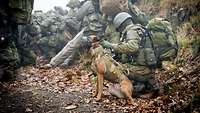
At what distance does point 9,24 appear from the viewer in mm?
10195

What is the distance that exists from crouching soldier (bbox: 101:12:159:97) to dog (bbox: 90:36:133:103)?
0.22 m

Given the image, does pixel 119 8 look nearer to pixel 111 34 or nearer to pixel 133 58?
pixel 111 34

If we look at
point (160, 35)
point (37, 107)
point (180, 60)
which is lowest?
point (37, 107)

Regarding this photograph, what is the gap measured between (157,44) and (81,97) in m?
2.34

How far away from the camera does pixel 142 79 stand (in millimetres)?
8258

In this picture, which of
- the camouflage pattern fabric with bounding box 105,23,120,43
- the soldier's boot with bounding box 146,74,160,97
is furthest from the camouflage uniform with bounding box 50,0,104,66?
the soldier's boot with bounding box 146,74,160,97

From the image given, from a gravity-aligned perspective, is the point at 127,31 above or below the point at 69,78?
above

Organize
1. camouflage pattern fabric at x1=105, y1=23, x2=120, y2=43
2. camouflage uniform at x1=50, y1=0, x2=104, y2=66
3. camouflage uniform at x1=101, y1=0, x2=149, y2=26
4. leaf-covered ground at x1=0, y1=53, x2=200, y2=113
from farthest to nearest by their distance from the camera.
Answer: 1. camouflage pattern fabric at x1=105, y1=23, x2=120, y2=43
2. camouflage uniform at x1=50, y1=0, x2=104, y2=66
3. camouflage uniform at x1=101, y1=0, x2=149, y2=26
4. leaf-covered ground at x1=0, y1=53, x2=200, y2=113

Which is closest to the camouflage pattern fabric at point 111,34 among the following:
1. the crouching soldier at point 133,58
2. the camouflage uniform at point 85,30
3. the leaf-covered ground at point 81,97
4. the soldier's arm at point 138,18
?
the camouflage uniform at point 85,30

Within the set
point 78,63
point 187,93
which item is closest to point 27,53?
point 78,63

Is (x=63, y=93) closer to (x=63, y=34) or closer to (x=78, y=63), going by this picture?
(x=78, y=63)

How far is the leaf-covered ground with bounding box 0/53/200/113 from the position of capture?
674 centimetres

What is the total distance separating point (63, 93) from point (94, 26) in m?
6.10

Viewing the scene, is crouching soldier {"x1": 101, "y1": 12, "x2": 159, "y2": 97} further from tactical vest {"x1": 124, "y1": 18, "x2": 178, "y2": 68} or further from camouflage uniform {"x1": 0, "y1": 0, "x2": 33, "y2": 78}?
camouflage uniform {"x1": 0, "y1": 0, "x2": 33, "y2": 78}
